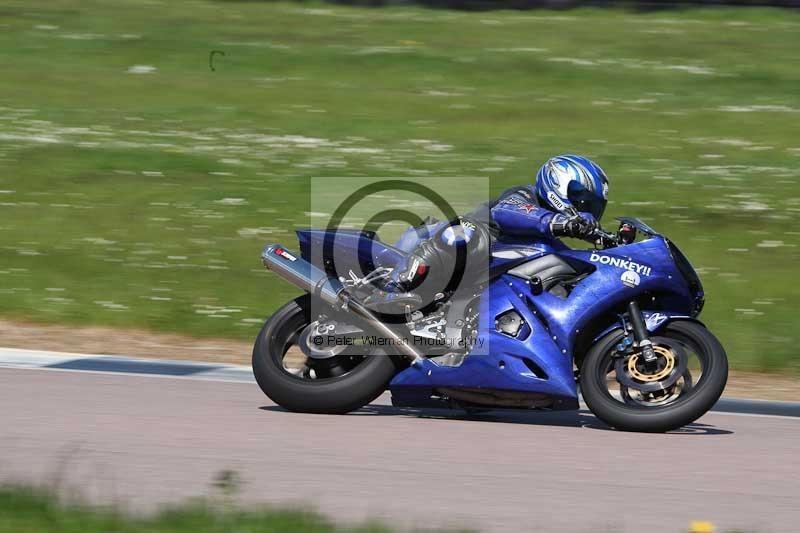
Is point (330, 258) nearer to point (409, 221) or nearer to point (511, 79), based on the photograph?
point (409, 221)

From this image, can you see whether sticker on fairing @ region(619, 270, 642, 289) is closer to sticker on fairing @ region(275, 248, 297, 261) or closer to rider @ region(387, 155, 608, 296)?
rider @ region(387, 155, 608, 296)

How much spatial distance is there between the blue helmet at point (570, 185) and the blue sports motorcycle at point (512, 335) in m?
0.24

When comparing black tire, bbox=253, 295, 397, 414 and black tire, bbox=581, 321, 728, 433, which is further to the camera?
black tire, bbox=253, 295, 397, 414

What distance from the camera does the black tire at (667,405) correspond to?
6738mm

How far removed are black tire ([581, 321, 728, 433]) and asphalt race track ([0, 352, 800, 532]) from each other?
3.8 inches

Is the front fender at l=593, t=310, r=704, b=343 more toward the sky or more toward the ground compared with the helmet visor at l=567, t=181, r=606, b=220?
more toward the ground

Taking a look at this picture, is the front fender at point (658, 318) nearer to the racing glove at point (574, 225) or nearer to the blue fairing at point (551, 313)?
the blue fairing at point (551, 313)

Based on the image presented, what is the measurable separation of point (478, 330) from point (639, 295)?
88cm

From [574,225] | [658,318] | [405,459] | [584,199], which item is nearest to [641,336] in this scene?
[658,318]

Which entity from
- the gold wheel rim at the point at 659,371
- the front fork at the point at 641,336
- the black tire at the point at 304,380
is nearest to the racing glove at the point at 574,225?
the front fork at the point at 641,336

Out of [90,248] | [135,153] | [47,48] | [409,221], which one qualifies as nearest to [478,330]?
[409,221]

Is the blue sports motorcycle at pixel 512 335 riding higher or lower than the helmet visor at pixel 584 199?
lower

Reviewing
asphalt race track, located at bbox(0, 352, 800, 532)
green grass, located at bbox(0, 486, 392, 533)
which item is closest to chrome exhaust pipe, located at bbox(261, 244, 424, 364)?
asphalt race track, located at bbox(0, 352, 800, 532)

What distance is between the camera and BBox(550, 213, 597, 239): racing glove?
680 cm
